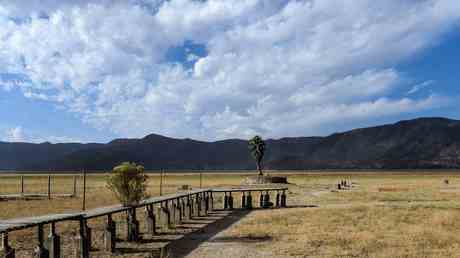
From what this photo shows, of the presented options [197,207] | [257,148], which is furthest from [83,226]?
[257,148]

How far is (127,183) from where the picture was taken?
17109 millimetres

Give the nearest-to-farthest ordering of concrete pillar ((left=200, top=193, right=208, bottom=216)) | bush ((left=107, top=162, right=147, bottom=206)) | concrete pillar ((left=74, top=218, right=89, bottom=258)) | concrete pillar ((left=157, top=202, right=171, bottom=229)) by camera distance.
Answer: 1. concrete pillar ((left=74, top=218, right=89, bottom=258))
2. bush ((left=107, top=162, right=147, bottom=206))
3. concrete pillar ((left=157, top=202, right=171, bottom=229))
4. concrete pillar ((left=200, top=193, right=208, bottom=216))

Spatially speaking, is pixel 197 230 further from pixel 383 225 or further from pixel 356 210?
pixel 356 210

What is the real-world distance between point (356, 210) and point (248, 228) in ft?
29.5

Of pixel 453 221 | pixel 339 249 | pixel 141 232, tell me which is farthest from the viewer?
pixel 453 221

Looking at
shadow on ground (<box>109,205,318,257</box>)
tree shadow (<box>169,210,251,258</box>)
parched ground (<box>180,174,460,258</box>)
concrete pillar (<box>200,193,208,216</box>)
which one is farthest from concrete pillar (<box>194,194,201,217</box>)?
shadow on ground (<box>109,205,318,257</box>)

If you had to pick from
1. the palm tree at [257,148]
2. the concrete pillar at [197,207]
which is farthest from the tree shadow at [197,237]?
the palm tree at [257,148]

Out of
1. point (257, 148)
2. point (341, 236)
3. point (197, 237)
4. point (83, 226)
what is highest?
point (257, 148)

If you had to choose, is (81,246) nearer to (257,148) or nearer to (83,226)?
(83,226)

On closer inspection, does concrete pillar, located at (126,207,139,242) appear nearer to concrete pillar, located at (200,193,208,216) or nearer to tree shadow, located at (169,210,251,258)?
tree shadow, located at (169,210,251,258)

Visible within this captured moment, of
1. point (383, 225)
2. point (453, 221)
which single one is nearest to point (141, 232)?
point (383, 225)

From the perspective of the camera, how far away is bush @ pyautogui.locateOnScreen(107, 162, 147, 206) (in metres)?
17.0

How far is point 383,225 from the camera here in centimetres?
1994

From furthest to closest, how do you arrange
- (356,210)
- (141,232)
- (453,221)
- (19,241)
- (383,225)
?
(356,210) → (453,221) → (383,225) → (141,232) → (19,241)
